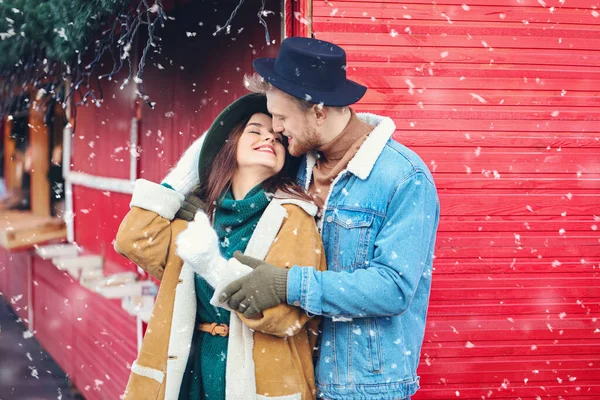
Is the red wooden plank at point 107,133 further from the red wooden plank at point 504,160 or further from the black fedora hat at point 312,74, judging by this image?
the black fedora hat at point 312,74

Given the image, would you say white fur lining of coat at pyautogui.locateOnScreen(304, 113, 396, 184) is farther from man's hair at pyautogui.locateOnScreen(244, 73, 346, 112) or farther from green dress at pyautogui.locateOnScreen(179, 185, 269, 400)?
green dress at pyautogui.locateOnScreen(179, 185, 269, 400)

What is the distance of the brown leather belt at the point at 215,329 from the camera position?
2773mm

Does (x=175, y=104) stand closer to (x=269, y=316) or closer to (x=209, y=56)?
(x=209, y=56)


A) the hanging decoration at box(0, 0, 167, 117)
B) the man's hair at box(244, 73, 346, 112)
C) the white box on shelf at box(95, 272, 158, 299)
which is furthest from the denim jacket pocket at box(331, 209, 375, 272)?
the white box on shelf at box(95, 272, 158, 299)

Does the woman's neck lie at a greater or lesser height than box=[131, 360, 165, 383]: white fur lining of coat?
greater

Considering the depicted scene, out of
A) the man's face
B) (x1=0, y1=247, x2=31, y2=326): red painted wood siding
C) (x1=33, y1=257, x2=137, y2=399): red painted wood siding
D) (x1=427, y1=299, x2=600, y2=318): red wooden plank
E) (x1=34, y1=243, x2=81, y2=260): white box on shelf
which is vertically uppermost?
the man's face

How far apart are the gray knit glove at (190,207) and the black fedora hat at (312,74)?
2.17 feet

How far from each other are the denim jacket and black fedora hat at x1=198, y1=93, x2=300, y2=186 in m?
0.50

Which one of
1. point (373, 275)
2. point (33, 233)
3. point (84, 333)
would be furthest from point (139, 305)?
point (33, 233)

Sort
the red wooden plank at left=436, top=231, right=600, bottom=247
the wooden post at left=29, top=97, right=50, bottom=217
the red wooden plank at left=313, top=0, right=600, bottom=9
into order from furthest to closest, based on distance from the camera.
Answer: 1. the wooden post at left=29, top=97, right=50, bottom=217
2. the red wooden plank at left=436, top=231, right=600, bottom=247
3. the red wooden plank at left=313, top=0, right=600, bottom=9

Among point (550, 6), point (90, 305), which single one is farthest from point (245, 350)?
point (90, 305)

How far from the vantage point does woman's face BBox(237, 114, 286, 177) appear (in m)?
2.90

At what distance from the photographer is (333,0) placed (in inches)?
156

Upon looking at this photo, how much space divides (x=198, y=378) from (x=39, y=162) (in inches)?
Answer: 344
